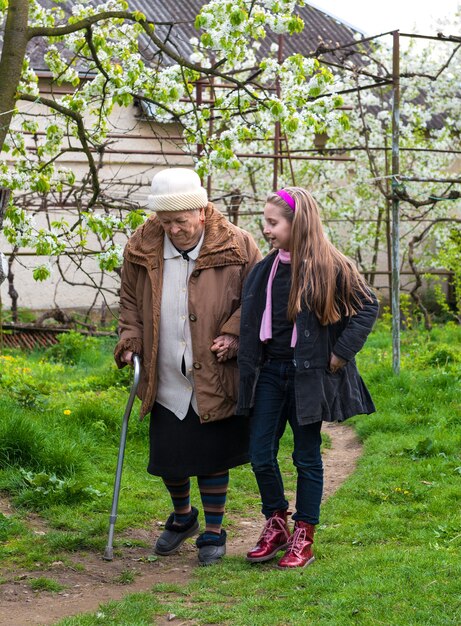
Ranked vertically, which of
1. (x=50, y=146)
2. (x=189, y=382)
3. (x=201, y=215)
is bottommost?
(x=189, y=382)

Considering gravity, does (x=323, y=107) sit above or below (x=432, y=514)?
above

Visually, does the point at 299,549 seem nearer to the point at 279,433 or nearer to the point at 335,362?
the point at 279,433

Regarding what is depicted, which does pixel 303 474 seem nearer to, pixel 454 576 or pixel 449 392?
pixel 454 576

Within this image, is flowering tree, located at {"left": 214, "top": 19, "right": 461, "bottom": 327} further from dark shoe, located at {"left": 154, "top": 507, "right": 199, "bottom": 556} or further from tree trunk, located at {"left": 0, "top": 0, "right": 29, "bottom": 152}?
dark shoe, located at {"left": 154, "top": 507, "right": 199, "bottom": 556}

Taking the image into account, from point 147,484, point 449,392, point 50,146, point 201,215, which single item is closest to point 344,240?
point 449,392

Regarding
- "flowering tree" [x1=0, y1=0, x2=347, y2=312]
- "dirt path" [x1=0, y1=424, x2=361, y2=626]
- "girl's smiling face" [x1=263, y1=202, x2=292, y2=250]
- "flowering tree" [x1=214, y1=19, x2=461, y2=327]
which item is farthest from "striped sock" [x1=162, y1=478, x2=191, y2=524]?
"flowering tree" [x1=214, y1=19, x2=461, y2=327]

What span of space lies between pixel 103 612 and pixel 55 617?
0.74 feet

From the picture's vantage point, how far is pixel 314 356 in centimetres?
480

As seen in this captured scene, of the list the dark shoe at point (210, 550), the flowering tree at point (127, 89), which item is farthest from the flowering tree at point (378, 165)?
the dark shoe at point (210, 550)

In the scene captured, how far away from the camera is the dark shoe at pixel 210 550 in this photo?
17.1 feet

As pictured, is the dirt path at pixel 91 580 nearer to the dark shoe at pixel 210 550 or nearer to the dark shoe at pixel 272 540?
the dark shoe at pixel 210 550

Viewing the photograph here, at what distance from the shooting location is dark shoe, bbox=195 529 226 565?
5.20 metres

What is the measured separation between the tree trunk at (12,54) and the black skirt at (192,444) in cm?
223

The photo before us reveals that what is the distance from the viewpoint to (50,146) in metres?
8.05
